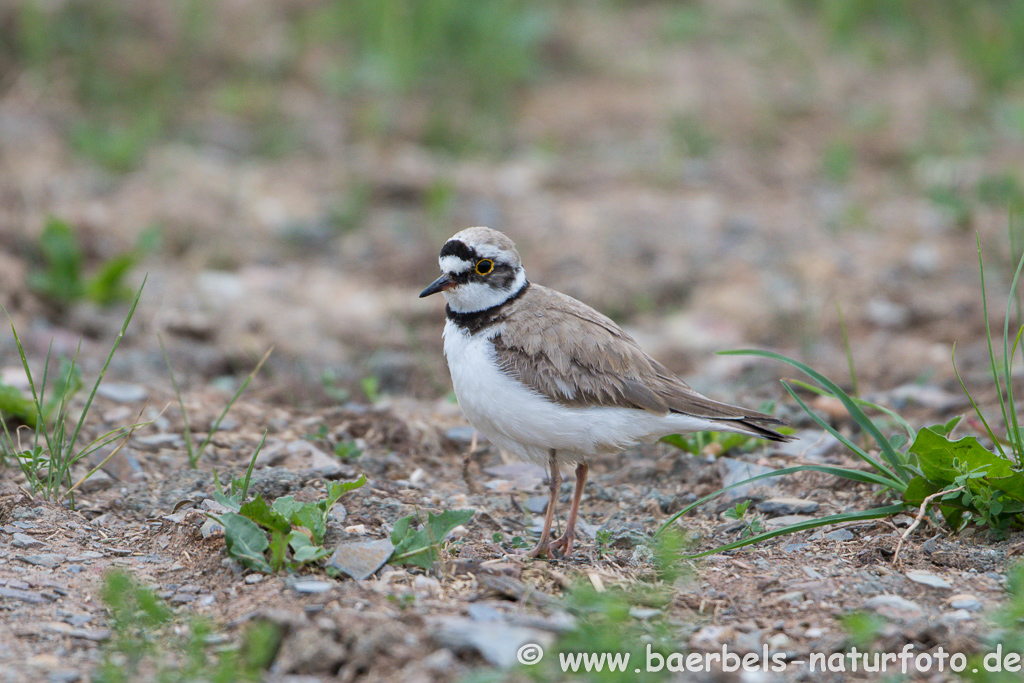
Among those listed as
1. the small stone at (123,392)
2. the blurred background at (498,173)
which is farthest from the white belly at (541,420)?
the small stone at (123,392)

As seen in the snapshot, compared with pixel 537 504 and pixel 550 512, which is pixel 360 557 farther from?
pixel 537 504

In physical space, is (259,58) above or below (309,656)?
above

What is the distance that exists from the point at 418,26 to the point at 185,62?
2164 millimetres

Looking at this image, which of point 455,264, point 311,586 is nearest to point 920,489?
point 455,264

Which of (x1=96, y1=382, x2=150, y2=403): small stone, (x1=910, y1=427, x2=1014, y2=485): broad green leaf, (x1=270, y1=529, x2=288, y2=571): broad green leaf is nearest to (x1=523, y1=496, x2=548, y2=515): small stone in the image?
(x1=270, y1=529, x2=288, y2=571): broad green leaf

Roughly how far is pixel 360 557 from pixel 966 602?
5.74 feet

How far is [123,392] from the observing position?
4.60m

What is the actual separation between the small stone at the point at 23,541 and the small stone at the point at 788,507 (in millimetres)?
2458

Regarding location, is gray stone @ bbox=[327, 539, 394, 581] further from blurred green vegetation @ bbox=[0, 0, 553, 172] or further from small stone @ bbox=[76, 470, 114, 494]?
blurred green vegetation @ bbox=[0, 0, 553, 172]

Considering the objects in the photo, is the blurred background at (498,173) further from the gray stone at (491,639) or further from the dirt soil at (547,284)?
the gray stone at (491,639)

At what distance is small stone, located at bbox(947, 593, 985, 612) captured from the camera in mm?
2852

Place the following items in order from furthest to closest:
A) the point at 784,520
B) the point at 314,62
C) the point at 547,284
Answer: the point at 314,62, the point at 547,284, the point at 784,520

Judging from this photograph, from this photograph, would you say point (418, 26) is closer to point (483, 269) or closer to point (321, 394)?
point (321, 394)

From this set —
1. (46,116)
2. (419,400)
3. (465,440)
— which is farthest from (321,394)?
(46,116)
